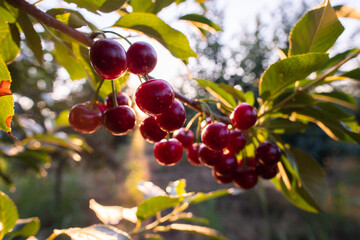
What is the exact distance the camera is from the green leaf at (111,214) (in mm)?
458

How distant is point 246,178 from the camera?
1.88 feet

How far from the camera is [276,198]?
4.41 meters

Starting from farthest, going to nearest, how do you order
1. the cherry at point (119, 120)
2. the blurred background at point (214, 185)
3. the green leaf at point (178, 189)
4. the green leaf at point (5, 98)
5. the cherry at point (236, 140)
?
the blurred background at point (214, 185) < the green leaf at point (178, 189) < the cherry at point (236, 140) < the cherry at point (119, 120) < the green leaf at point (5, 98)

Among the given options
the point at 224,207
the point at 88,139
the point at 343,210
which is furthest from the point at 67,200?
the point at 343,210

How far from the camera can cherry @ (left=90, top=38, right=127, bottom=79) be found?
12.7 inches

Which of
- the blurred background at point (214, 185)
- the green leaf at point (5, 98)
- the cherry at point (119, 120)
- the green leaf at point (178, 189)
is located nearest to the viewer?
the green leaf at point (5, 98)

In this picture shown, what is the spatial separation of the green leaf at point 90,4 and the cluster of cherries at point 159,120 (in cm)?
9

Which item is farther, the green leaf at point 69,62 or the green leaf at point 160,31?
the green leaf at point 69,62

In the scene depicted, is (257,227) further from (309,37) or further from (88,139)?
(309,37)

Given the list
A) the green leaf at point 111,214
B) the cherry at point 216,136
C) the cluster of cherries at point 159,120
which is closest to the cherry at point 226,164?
the cluster of cherries at point 159,120

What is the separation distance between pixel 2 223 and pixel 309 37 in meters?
0.66

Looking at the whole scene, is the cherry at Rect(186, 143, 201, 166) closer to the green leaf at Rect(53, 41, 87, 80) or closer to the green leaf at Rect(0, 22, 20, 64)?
the green leaf at Rect(53, 41, 87, 80)

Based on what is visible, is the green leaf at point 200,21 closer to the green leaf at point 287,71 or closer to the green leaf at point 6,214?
the green leaf at point 287,71

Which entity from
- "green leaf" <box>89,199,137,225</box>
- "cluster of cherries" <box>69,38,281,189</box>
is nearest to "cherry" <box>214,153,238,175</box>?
"cluster of cherries" <box>69,38,281,189</box>
